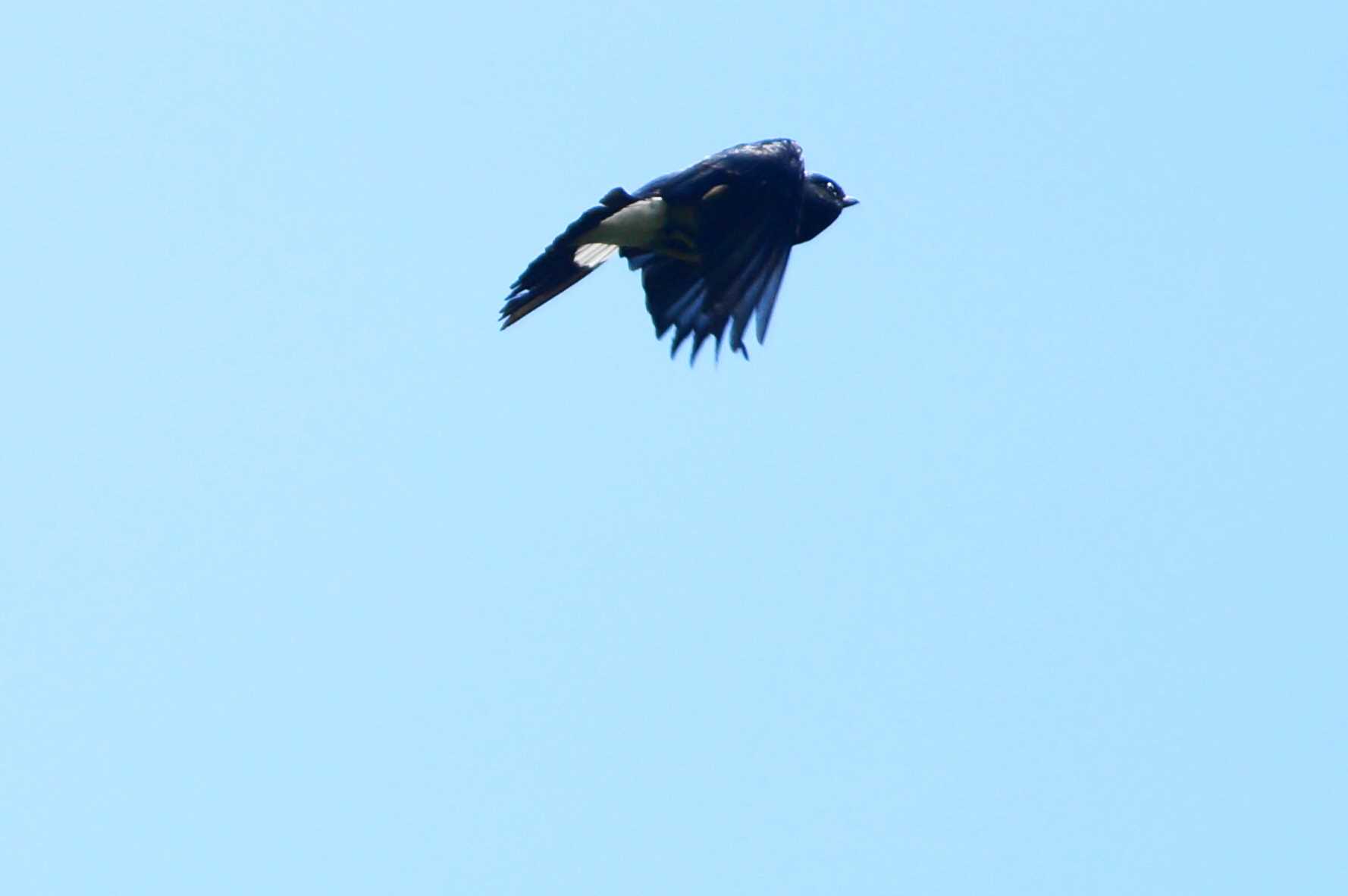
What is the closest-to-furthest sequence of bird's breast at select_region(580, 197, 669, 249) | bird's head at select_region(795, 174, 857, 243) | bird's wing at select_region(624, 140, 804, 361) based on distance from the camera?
bird's wing at select_region(624, 140, 804, 361) < bird's breast at select_region(580, 197, 669, 249) < bird's head at select_region(795, 174, 857, 243)

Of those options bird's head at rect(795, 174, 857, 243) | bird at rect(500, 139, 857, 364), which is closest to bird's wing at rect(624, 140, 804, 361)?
bird at rect(500, 139, 857, 364)

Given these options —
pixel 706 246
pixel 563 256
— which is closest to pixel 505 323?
pixel 563 256

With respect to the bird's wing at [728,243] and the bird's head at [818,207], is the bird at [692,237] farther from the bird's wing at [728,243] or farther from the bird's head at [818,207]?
the bird's head at [818,207]

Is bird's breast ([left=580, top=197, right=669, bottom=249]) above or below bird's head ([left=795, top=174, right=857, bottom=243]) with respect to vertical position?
below

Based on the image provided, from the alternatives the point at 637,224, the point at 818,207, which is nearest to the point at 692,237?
the point at 637,224

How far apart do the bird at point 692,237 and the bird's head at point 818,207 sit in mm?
1311

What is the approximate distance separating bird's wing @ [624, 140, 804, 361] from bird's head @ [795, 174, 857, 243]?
1.35 metres

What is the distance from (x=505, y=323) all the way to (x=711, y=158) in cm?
150

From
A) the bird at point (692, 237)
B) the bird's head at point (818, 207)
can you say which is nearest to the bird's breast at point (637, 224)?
the bird at point (692, 237)

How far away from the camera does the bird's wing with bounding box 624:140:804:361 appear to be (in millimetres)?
13828

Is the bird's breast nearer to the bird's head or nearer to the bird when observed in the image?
the bird

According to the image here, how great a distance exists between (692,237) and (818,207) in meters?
1.98

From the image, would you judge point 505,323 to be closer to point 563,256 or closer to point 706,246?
point 563,256

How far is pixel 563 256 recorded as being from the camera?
1530cm
